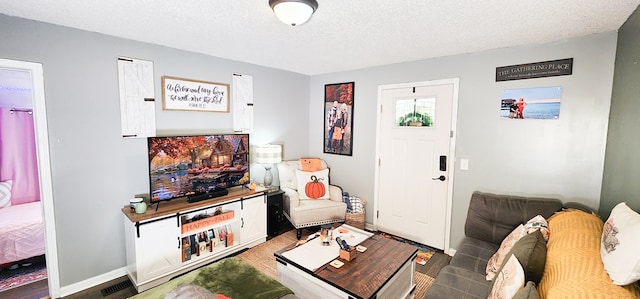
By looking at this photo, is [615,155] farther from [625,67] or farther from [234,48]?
[234,48]

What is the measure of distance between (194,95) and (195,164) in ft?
2.66

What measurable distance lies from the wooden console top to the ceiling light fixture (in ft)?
6.57

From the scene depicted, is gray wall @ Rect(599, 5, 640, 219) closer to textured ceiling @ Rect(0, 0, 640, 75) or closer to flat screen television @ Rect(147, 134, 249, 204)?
textured ceiling @ Rect(0, 0, 640, 75)

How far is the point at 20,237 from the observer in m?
2.68

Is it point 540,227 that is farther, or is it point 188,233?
point 188,233

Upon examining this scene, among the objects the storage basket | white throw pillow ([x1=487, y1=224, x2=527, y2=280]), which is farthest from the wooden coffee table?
the storage basket

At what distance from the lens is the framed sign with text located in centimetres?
286

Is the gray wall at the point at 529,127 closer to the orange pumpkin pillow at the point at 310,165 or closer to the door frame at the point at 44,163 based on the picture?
the orange pumpkin pillow at the point at 310,165

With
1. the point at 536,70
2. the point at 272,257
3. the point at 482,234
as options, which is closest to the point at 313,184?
the point at 272,257

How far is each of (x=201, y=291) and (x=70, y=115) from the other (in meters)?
2.17

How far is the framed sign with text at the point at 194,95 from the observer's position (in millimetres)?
2857

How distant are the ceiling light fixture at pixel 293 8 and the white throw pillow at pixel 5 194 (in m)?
4.33

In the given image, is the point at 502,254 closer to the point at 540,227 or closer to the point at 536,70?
the point at 540,227

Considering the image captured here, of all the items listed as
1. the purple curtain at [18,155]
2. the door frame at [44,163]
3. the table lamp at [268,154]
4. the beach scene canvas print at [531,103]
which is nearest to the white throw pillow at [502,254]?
the beach scene canvas print at [531,103]
